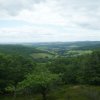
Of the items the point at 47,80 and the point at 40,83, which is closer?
the point at 40,83

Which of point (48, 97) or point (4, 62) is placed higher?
point (4, 62)

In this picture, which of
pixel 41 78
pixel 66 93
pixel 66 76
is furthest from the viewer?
pixel 66 76

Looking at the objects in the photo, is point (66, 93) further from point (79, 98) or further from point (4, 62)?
point (4, 62)

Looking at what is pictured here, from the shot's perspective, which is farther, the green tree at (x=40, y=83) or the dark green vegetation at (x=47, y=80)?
the dark green vegetation at (x=47, y=80)

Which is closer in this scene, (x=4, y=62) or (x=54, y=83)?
A: (x=54, y=83)

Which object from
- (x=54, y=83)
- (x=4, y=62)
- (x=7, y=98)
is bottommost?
(x=7, y=98)

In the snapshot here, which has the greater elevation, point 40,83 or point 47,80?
point 47,80

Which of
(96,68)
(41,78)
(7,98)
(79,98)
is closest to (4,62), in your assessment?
(7,98)

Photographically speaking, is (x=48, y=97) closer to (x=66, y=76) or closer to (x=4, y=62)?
(x=4, y=62)

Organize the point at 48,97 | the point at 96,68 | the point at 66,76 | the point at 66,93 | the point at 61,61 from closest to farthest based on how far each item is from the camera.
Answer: the point at 48,97, the point at 66,93, the point at 96,68, the point at 66,76, the point at 61,61

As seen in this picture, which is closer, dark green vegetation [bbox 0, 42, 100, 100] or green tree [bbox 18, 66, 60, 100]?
green tree [bbox 18, 66, 60, 100]
